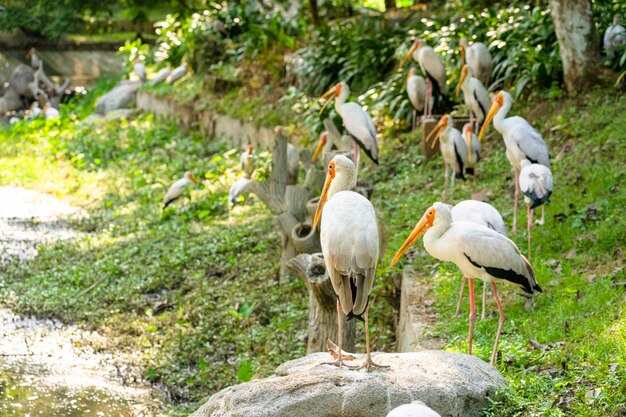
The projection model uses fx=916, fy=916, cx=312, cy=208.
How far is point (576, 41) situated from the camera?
9.77 m

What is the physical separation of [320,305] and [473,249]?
5.08 ft

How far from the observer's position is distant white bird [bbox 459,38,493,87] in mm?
10945

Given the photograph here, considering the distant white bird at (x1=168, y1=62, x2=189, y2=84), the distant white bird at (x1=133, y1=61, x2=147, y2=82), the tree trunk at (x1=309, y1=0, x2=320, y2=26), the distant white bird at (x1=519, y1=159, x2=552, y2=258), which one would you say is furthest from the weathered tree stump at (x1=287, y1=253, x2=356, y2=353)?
the distant white bird at (x1=133, y1=61, x2=147, y2=82)

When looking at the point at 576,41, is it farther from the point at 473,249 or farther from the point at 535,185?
the point at 473,249

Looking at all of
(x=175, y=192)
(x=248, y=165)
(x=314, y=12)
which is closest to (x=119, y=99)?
(x=314, y=12)

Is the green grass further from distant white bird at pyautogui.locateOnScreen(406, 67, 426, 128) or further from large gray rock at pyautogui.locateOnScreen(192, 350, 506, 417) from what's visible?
distant white bird at pyautogui.locateOnScreen(406, 67, 426, 128)

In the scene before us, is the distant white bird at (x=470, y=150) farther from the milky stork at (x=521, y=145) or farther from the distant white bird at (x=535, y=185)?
the distant white bird at (x=535, y=185)

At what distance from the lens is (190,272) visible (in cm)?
961

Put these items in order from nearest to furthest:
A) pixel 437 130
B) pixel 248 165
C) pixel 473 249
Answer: pixel 473 249 < pixel 437 130 < pixel 248 165

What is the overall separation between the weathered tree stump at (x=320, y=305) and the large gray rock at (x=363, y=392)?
1.57 meters

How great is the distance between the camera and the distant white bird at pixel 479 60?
1095 cm

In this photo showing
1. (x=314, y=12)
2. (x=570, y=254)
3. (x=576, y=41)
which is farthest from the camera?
(x=314, y=12)

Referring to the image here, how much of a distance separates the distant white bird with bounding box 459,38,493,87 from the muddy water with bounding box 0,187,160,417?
217 inches

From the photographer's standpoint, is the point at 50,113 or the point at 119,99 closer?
the point at 50,113
